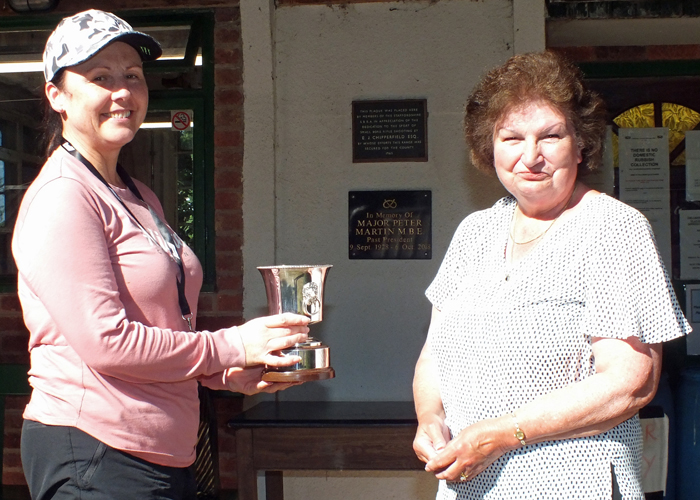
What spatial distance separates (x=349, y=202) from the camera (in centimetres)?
452

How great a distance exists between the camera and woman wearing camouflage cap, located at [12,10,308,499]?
6.18ft

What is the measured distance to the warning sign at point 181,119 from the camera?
4.60 meters

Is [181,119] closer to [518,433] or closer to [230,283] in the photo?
[230,283]

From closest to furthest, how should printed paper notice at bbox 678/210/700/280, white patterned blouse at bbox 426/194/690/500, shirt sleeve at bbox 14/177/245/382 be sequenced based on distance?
1. shirt sleeve at bbox 14/177/245/382
2. white patterned blouse at bbox 426/194/690/500
3. printed paper notice at bbox 678/210/700/280

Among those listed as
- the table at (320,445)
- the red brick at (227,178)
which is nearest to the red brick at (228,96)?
the red brick at (227,178)

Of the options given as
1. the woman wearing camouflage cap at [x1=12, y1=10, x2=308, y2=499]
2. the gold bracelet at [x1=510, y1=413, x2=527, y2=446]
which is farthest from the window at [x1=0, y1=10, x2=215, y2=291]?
the gold bracelet at [x1=510, y1=413, x2=527, y2=446]

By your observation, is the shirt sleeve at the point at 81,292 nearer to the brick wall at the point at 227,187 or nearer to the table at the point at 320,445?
the table at the point at 320,445

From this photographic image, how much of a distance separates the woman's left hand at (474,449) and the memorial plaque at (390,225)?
2.46 metres

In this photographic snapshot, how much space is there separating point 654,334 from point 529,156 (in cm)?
58

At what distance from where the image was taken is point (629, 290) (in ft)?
6.47

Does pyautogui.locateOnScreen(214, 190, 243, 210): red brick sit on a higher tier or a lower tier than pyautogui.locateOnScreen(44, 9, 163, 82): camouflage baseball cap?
lower

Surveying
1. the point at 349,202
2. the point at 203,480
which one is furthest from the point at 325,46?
the point at 203,480

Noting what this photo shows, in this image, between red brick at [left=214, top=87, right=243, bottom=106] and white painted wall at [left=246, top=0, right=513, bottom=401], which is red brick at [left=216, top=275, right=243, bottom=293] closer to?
white painted wall at [left=246, top=0, right=513, bottom=401]

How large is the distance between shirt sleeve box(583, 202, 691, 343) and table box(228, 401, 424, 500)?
1888mm
